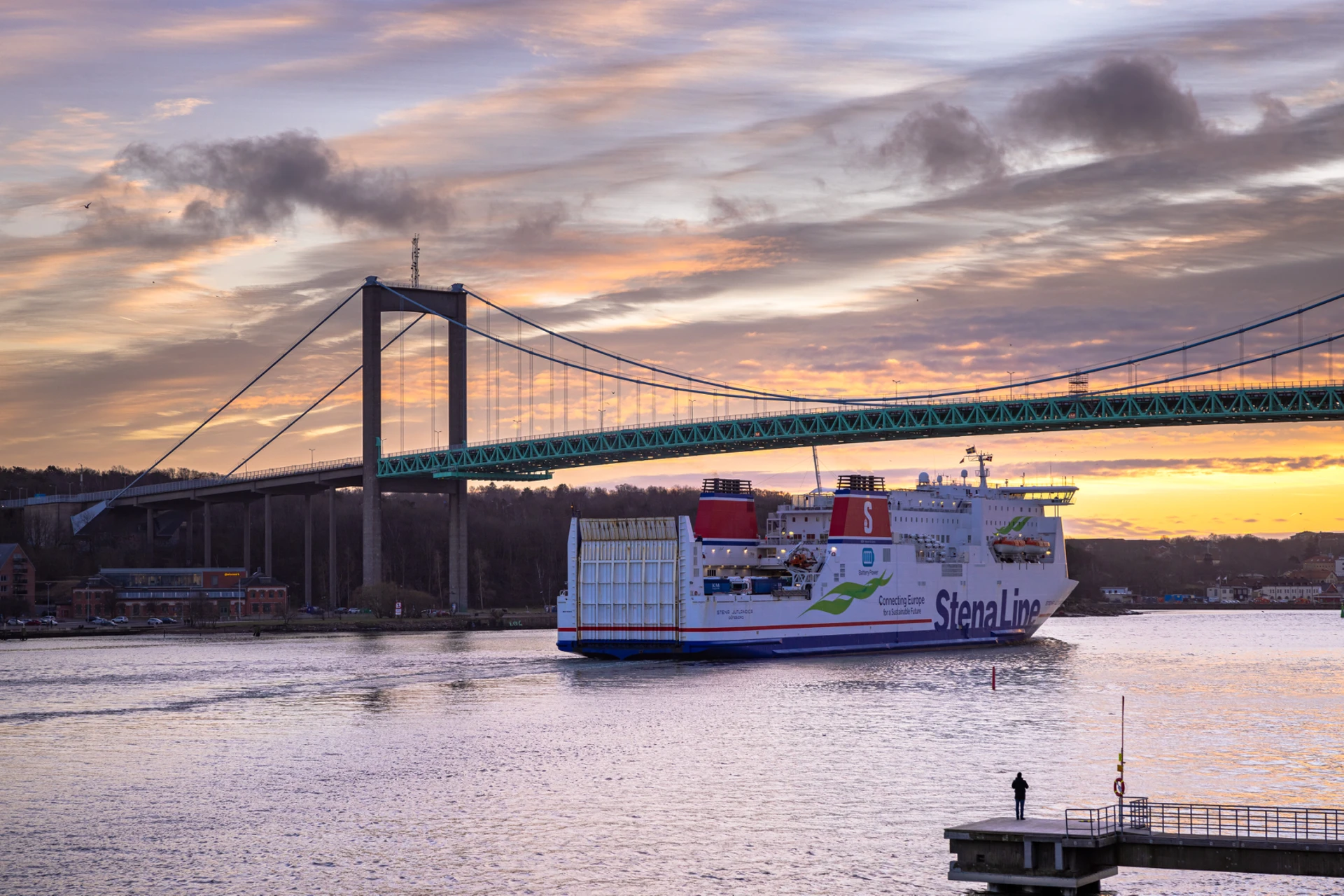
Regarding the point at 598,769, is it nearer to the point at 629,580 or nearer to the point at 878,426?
the point at 629,580

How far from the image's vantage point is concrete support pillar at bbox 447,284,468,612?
82750mm

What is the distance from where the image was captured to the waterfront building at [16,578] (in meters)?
82.9

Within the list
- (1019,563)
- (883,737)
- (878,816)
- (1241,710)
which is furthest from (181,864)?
(1019,563)

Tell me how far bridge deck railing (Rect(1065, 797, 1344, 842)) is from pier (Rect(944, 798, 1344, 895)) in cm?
5

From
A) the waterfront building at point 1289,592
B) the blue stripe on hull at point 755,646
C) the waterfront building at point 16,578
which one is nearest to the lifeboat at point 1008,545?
the blue stripe on hull at point 755,646

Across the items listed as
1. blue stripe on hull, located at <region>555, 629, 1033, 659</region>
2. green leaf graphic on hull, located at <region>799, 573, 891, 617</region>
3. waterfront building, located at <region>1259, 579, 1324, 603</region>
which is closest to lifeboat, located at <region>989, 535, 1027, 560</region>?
blue stripe on hull, located at <region>555, 629, 1033, 659</region>

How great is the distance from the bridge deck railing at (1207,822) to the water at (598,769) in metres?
0.67

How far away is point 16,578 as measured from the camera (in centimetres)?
8481

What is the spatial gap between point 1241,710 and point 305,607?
6419 centimetres

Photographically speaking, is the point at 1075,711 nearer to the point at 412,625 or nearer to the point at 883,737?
the point at 883,737

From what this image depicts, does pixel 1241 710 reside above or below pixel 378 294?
below

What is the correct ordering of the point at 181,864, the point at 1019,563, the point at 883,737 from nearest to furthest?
the point at 181,864 < the point at 883,737 < the point at 1019,563

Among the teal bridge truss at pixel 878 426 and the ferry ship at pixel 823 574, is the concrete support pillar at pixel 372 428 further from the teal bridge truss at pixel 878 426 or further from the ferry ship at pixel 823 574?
the ferry ship at pixel 823 574

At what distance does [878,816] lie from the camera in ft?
70.5
